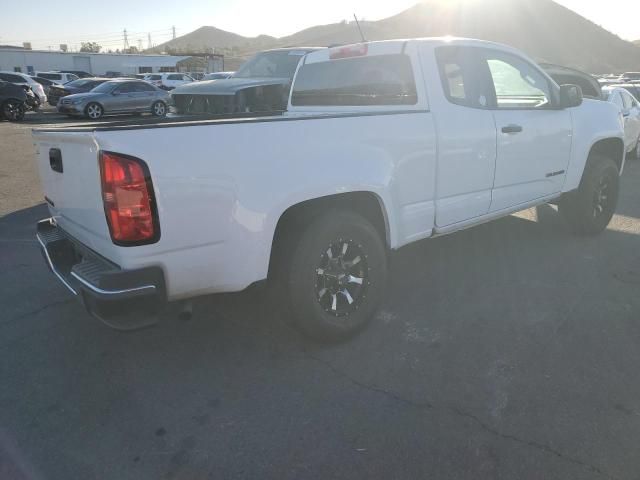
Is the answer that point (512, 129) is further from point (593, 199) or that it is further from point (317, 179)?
point (317, 179)

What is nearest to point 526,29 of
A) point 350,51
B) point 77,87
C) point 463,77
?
point 77,87

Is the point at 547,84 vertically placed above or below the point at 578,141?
above

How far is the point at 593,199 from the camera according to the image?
5.70 meters

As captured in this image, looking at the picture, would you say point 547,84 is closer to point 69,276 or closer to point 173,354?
point 173,354

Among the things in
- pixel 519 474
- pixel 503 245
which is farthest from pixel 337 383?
pixel 503 245

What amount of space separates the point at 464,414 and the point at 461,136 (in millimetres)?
2081

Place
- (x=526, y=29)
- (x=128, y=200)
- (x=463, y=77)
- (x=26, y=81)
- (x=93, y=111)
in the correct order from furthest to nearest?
(x=526, y=29), (x=26, y=81), (x=93, y=111), (x=463, y=77), (x=128, y=200)

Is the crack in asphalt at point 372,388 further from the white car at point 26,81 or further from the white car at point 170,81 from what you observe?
the white car at point 170,81

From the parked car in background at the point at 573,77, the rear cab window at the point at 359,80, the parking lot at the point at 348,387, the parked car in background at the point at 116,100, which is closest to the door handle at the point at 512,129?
the rear cab window at the point at 359,80

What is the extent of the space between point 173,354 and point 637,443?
269 cm

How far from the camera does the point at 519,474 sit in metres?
2.45

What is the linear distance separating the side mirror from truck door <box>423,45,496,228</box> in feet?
3.32

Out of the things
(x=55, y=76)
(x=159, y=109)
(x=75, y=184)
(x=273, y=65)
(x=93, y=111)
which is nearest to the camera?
(x=75, y=184)

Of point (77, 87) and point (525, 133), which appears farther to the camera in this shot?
point (77, 87)
